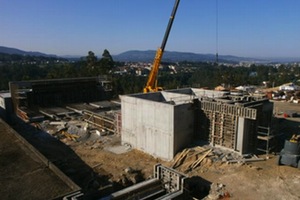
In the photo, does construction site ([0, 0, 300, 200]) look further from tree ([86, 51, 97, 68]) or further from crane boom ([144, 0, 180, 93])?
tree ([86, 51, 97, 68])

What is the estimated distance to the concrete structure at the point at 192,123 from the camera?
56.2ft

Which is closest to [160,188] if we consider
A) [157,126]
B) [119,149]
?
[157,126]

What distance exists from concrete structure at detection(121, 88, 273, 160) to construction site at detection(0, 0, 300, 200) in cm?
7

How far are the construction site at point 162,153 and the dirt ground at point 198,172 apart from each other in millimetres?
53

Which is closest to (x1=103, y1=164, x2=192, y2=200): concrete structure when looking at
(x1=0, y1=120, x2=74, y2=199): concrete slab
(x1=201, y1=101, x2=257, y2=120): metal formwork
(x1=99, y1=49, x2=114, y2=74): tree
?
(x1=0, y1=120, x2=74, y2=199): concrete slab

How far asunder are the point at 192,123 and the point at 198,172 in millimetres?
4307

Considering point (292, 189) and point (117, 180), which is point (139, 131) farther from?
point (292, 189)

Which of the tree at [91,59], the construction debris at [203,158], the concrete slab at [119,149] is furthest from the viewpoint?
the tree at [91,59]

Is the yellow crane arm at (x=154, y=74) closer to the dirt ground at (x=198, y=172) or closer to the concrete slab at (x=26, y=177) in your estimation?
the dirt ground at (x=198, y=172)

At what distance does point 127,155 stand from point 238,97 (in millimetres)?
10129

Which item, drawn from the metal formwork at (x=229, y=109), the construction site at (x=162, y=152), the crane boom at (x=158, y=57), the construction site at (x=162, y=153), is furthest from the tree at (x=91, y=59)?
the metal formwork at (x=229, y=109)

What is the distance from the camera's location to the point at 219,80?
211ft

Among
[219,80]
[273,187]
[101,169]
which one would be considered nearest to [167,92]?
[101,169]

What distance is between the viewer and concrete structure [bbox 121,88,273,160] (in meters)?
17.1
